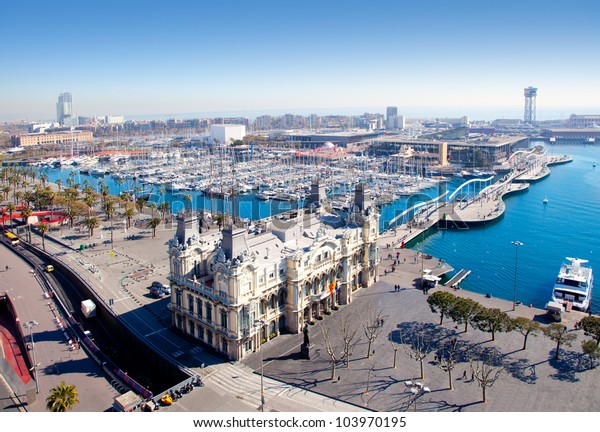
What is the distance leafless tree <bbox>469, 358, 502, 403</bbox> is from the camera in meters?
32.7

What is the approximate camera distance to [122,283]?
55.3m

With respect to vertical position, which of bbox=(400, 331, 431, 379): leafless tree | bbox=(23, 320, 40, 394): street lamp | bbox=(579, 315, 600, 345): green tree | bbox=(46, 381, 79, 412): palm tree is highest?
bbox=(579, 315, 600, 345): green tree

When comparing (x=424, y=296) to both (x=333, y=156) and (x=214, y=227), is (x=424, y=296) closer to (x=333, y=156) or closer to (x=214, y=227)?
(x=214, y=227)

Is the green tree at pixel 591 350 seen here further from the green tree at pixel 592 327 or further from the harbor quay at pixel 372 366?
the green tree at pixel 592 327

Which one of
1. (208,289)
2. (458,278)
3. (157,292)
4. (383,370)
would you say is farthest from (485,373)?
(157,292)

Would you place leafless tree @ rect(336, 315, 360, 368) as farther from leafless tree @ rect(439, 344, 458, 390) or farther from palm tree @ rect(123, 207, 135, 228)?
palm tree @ rect(123, 207, 135, 228)

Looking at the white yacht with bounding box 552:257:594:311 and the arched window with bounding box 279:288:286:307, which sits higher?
the arched window with bounding box 279:288:286:307

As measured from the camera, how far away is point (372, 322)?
146 ft

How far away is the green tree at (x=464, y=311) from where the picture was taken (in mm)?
41938

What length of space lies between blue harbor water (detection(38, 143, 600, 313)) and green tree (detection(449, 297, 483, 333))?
48.4ft

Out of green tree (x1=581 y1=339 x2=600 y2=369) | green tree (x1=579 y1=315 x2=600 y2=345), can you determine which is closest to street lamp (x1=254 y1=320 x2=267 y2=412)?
green tree (x1=581 y1=339 x2=600 y2=369)

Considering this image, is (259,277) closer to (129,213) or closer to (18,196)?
(129,213)

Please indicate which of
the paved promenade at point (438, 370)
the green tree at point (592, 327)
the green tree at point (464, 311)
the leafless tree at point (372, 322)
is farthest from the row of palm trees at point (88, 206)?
the green tree at point (592, 327)

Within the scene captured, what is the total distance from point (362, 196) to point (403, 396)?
24.8m
